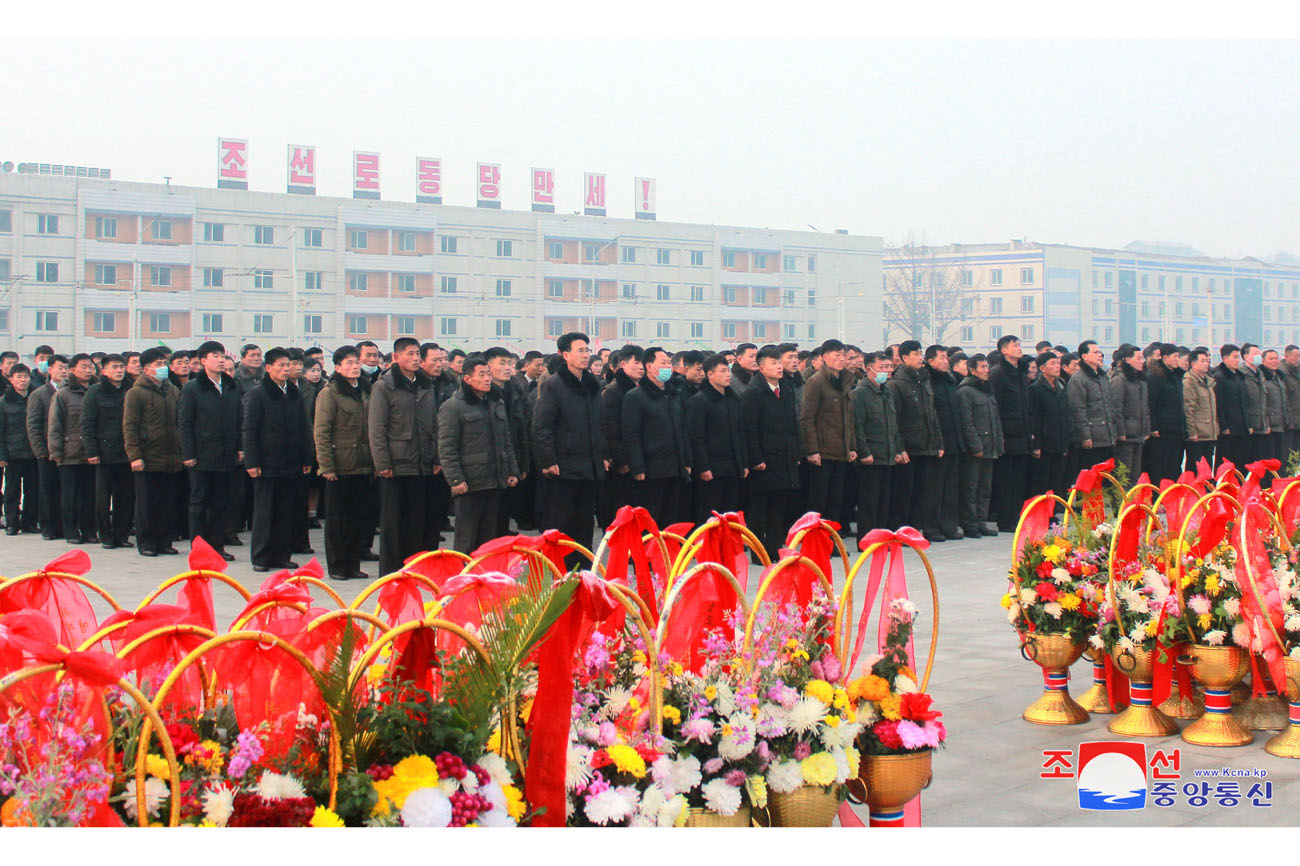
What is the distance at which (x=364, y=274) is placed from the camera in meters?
50.1

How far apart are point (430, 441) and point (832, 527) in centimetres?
512

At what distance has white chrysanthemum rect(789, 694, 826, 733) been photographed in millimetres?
3414

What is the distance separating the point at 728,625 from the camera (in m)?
4.09

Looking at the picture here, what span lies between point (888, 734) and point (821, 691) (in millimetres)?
266

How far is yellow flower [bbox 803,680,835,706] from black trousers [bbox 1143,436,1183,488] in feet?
38.0

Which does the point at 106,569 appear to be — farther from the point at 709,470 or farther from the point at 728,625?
the point at 728,625

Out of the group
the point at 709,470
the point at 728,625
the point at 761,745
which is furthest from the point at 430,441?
the point at 761,745

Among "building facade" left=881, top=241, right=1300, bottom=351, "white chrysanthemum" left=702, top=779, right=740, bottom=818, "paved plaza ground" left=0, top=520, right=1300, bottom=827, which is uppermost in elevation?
"building facade" left=881, top=241, right=1300, bottom=351

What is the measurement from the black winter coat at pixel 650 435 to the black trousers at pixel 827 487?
157cm

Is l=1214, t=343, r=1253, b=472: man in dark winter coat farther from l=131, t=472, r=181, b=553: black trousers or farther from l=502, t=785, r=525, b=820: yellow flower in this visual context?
l=502, t=785, r=525, b=820: yellow flower

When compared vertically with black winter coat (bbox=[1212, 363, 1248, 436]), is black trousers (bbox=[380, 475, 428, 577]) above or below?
below

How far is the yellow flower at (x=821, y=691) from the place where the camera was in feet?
11.5

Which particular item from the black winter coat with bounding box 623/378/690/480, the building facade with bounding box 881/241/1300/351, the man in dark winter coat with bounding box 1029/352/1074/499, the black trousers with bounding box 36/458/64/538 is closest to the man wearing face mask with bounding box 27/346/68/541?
the black trousers with bounding box 36/458/64/538

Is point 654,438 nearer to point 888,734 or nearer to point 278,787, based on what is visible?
point 888,734
